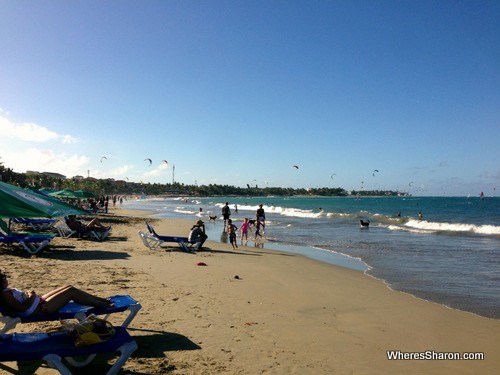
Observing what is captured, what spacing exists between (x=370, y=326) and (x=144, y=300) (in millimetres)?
4040

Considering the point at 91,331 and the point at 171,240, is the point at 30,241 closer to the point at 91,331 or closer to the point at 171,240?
the point at 171,240

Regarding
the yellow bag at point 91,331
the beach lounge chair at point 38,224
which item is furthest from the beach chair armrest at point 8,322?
the beach lounge chair at point 38,224

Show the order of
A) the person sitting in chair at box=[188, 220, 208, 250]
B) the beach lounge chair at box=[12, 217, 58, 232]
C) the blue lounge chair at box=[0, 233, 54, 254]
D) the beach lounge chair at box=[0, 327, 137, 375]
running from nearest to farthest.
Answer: the beach lounge chair at box=[0, 327, 137, 375], the blue lounge chair at box=[0, 233, 54, 254], the person sitting in chair at box=[188, 220, 208, 250], the beach lounge chair at box=[12, 217, 58, 232]

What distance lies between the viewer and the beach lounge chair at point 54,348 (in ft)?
11.7

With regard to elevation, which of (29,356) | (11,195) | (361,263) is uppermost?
(11,195)

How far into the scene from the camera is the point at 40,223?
1789cm

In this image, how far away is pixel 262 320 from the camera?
6.18m

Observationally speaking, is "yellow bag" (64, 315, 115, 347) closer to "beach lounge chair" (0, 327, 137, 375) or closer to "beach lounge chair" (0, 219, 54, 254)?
"beach lounge chair" (0, 327, 137, 375)

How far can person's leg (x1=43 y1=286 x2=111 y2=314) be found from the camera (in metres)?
4.46

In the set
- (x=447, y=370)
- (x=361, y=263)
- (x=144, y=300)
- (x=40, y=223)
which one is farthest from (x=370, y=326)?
(x=40, y=223)

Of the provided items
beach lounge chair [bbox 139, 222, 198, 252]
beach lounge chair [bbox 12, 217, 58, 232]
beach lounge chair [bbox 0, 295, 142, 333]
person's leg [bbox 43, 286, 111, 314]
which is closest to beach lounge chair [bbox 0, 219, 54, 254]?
beach lounge chair [bbox 139, 222, 198, 252]

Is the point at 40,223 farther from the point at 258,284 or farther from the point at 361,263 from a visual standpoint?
the point at 361,263

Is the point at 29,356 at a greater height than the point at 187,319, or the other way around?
the point at 29,356

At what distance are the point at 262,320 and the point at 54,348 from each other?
3345 mm
